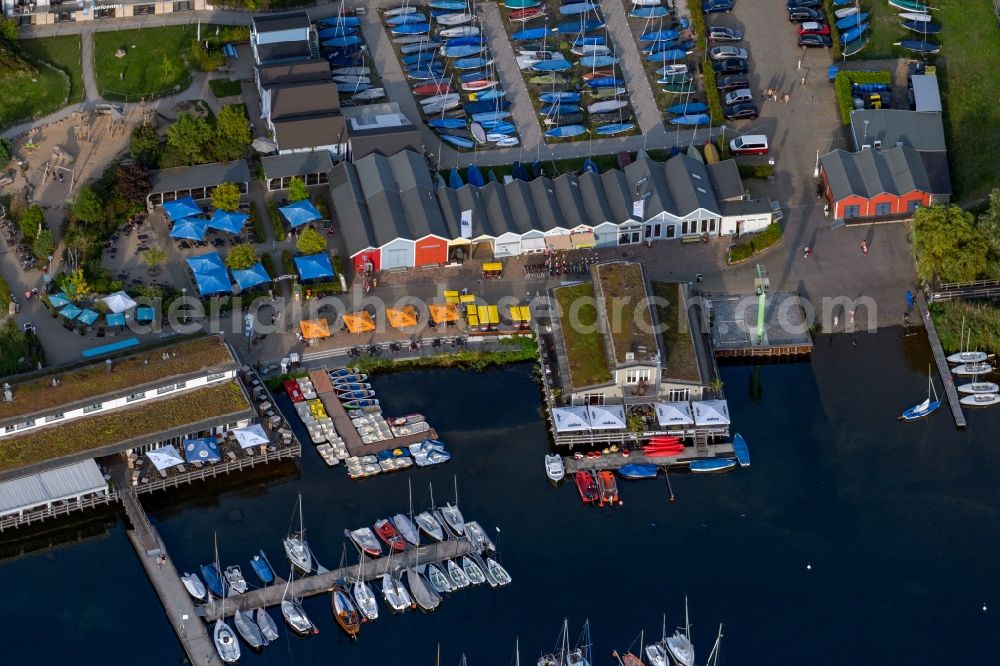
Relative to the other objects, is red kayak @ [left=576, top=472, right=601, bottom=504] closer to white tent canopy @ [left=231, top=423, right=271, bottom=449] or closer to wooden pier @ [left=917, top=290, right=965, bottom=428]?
white tent canopy @ [left=231, top=423, right=271, bottom=449]

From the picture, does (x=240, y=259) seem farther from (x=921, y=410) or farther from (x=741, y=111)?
(x=921, y=410)

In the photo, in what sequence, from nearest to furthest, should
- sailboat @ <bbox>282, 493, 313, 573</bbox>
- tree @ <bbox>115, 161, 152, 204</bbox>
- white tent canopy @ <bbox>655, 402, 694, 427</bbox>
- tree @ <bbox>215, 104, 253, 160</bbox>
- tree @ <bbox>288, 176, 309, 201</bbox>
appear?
sailboat @ <bbox>282, 493, 313, 573</bbox> < white tent canopy @ <bbox>655, 402, 694, 427</bbox> < tree @ <bbox>115, 161, 152, 204</bbox> < tree @ <bbox>288, 176, 309, 201</bbox> < tree @ <bbox>215, 104, 253, 160</bbox>

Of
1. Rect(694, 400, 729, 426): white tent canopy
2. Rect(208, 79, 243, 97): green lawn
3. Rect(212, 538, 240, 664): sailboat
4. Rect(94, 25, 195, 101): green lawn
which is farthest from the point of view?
Rect(208, 79, 243, 97): green lawn

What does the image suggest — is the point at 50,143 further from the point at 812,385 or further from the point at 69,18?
the point at 812,385

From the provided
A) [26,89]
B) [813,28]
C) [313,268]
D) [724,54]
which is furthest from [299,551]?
[813,28]

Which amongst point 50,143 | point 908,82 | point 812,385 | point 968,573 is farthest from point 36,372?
point 908,82

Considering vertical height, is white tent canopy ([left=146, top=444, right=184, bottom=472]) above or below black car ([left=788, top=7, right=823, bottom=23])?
below

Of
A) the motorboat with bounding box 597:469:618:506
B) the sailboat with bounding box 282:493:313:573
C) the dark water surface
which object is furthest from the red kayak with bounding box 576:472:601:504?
the sailboat with bounding box 282:493:313:573
